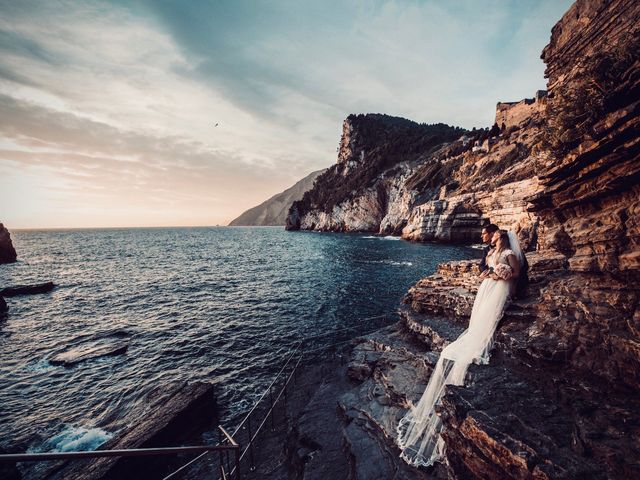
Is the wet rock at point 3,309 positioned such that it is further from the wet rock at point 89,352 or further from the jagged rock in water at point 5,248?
the jagged rock in water at point 5,248

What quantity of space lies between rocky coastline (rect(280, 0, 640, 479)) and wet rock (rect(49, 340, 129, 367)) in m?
13.8

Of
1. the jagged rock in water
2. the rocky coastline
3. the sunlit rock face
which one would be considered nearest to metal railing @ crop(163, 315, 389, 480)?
the rocky coastline

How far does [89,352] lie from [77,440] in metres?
8.60

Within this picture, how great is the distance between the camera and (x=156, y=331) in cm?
2050

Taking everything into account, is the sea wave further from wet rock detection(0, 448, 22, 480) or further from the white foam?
wet rock detection(0, 448, 22, 480)

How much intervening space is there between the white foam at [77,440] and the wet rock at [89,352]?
6597 millimetres

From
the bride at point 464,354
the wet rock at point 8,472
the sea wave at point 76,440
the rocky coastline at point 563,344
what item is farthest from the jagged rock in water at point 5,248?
the bride at point 464,354

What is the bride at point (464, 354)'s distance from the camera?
21.7 ft

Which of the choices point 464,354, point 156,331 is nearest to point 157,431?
point 464,354

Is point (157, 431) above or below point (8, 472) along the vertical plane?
above

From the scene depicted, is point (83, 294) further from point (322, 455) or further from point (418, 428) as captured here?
point (418, 428)

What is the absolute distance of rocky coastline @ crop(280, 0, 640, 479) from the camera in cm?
470

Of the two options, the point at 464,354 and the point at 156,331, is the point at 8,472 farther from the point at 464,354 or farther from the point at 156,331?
the point at 464,354

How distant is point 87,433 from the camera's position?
10.8 m
